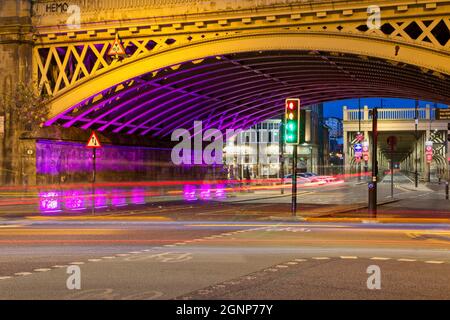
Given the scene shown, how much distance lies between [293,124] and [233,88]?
2005cm

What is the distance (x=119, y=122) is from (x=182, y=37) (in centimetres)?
1161

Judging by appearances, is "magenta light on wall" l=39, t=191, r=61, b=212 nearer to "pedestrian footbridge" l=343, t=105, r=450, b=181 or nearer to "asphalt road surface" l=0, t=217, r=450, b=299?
"asphalt road surface" l=0, t=217, r=450, b=299

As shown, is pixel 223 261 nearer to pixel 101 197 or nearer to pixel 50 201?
pixel 50 201

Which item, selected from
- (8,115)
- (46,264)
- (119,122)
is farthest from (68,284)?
(119,122)

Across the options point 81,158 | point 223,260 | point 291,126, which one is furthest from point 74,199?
point 223,260

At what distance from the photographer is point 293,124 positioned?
21562 mm

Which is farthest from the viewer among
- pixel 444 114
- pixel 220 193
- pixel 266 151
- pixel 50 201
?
pixel 266 151

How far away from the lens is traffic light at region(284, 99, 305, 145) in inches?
847

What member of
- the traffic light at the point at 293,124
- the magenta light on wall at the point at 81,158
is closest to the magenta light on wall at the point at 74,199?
the magenta light on wall at the point at 81,158

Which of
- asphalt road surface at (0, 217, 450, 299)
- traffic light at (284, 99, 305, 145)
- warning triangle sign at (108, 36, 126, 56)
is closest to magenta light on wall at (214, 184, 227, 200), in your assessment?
warning triangle sign at (108, 36, 126, 56)

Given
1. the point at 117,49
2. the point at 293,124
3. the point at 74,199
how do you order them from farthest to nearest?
the point at 74,199
the point at 117,49
the point at 293,124

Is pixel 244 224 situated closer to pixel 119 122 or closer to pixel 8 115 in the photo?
pixel 8 115

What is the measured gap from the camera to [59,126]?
32688 mm

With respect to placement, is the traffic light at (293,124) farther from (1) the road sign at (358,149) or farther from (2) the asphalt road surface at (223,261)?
(1) the road sign at (358,149)
